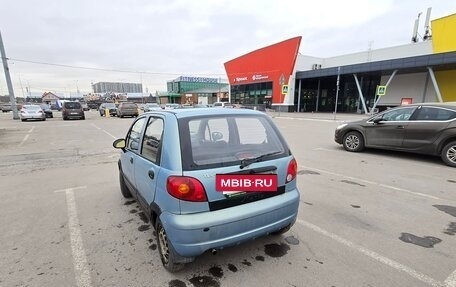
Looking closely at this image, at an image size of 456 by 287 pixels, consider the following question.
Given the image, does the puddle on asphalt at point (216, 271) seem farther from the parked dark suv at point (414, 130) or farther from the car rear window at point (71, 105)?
the car rear window at point (71, 105)

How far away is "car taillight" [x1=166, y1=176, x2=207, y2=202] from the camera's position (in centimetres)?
227

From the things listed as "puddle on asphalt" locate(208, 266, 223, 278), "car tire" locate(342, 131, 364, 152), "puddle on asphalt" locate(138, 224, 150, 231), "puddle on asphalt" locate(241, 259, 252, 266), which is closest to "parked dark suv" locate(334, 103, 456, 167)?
"car tire" locate(342, 131, 364, 152)

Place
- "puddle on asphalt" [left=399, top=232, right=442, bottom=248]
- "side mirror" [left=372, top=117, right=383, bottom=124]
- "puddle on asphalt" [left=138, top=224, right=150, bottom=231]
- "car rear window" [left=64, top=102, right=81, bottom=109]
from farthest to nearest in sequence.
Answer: "car rear window" [left=64, top=102, right=81, bottom=109], "side mirror" [left=372, top=117, right=383, bottom=124], "puddle on asphalt" [left=138, top=224, right=150, bottom=231], "puddle on asphalt" [left=399, top=232, right=442, bottom=248]

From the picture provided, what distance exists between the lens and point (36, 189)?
198 inches

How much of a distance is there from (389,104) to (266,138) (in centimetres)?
3426

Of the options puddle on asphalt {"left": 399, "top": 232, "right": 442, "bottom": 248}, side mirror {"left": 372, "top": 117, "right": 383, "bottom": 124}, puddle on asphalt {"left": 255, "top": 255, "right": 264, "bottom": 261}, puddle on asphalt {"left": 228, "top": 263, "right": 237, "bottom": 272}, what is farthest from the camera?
side mirror {"left": 372, "top": 117, "right": 383, "bottom": 124}

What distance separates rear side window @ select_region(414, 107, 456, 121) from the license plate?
6.53 metres

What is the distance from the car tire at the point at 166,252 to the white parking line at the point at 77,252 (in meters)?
0.72

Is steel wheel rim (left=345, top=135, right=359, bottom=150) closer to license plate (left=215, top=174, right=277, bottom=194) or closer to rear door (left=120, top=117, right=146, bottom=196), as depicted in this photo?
license plate (left=215, top=174, right=277, bottom=194)

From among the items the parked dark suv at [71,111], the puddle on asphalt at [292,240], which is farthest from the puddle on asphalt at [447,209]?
the parked dark suv at [71,111]

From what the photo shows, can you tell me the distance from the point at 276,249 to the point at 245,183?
109 centimetres

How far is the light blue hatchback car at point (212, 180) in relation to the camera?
229 centimetres

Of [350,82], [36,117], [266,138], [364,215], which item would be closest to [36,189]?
[266,138]

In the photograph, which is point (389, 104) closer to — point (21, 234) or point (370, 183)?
point (370, 183)
